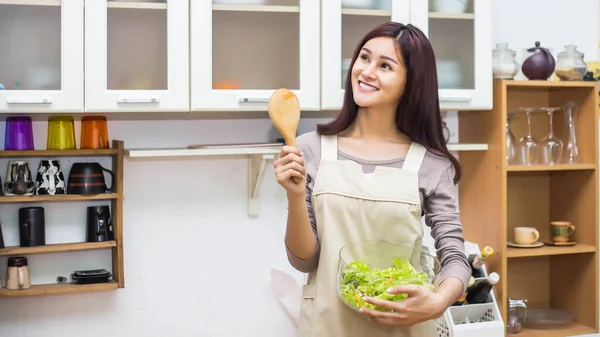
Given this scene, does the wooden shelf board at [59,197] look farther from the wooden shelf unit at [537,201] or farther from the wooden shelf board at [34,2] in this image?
the wooden shelf unit at [537,201]

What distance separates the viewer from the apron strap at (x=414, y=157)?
1637 mm

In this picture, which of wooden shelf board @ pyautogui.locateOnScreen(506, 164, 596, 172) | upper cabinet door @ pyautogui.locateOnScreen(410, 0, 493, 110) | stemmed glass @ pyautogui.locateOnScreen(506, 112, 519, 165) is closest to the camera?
upper cabinet door @ pyautogui.locateOnScreen(410, 0, 493, 110)

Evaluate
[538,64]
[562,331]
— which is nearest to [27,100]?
[538,64]

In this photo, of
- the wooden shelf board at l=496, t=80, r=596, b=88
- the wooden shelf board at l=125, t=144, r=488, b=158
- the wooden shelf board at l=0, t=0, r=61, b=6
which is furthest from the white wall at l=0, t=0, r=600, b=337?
the wooden shelf board at l=496, t=80, r=596, b=88

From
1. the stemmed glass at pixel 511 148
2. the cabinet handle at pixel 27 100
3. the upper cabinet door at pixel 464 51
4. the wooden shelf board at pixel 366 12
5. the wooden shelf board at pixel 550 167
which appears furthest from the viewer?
the stemmed glass at pixel 511 148

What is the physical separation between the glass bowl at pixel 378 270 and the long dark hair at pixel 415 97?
237mm

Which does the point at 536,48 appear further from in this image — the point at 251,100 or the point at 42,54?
the point at 42,54

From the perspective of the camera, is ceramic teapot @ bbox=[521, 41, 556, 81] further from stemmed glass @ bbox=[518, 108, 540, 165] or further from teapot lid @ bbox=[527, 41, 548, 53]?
stemmed glass @ bbox=[518, 108, 540, 165]

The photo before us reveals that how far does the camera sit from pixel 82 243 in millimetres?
2291

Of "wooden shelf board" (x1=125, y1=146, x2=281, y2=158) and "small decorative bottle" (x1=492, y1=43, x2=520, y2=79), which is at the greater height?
"small decorative bottle" (x1=492, y1=43, x2=520, y2=79)

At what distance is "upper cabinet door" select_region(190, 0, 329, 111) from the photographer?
2152 mm

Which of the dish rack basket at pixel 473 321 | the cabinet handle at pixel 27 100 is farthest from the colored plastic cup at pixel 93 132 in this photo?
the dish rack basket at pixel 473 321

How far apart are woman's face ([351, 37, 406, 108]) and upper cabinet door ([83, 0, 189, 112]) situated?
0.66 metres

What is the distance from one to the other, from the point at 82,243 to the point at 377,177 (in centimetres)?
108
